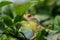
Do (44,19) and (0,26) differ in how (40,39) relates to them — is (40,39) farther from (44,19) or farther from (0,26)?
(44,19)

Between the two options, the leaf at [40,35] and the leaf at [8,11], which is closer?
the leaf at [40,35]

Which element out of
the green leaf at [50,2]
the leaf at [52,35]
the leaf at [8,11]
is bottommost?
the green leaf at [50,2]

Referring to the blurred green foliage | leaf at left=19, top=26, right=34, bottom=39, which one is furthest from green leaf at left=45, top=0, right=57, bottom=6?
leaf at left=19, top=26, right=34, bottom=39

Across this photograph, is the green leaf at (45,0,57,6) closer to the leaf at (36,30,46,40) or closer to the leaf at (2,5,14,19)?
the leaf at (2,5,14,19)

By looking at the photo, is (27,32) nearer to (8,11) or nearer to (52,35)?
(52,35)

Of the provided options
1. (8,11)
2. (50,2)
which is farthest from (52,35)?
(50,2)

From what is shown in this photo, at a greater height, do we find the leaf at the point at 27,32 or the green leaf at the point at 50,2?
the leaf at the point at 27,32

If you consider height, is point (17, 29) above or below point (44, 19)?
above

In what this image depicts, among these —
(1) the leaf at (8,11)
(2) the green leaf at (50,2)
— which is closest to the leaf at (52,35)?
(1) the leaf at (8,11)

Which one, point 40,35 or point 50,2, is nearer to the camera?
point 40,35

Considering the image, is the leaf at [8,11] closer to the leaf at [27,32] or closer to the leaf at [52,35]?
the leaf at [27,32]

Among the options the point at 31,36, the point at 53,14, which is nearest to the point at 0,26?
the point at 31,36
